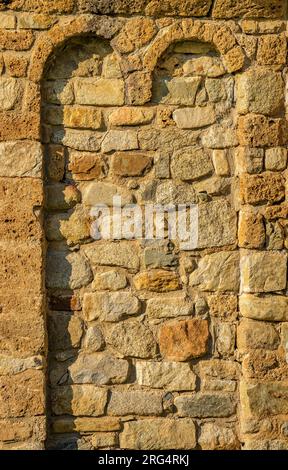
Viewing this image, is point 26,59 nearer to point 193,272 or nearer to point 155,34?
point 155,34

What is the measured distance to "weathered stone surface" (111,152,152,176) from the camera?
13.0 ft

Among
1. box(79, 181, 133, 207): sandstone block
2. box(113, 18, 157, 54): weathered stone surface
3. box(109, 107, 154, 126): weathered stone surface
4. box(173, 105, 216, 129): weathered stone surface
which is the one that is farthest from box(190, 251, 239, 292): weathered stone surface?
box(113, 18, 157, 54): weathered stone surface

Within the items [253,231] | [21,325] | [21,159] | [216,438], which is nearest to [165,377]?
[216,438]

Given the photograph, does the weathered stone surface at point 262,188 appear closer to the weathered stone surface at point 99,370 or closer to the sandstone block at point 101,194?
the sandstone block at point 101,194

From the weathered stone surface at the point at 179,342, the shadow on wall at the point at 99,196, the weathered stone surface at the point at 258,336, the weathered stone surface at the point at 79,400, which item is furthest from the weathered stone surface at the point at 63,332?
the weathered stone surface at the point at 258,336

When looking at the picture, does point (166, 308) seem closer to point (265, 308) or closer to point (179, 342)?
point (179, 342)

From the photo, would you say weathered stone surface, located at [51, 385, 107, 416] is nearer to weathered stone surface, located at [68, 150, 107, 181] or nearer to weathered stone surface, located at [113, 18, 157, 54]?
weathered stone surface, located at [68, 150, 107, 181]

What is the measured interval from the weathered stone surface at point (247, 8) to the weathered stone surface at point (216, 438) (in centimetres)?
257

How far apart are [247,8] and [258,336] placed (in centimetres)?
204

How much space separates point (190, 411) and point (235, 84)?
81.7 inches

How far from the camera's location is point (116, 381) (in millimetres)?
3918

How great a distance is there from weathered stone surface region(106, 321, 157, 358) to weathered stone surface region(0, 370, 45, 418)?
0.49 metres

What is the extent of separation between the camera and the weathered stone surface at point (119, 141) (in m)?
3.95

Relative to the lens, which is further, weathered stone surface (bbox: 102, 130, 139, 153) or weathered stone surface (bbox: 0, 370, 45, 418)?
weathered stone surface (bbox: 102, 130, 139, 153)
